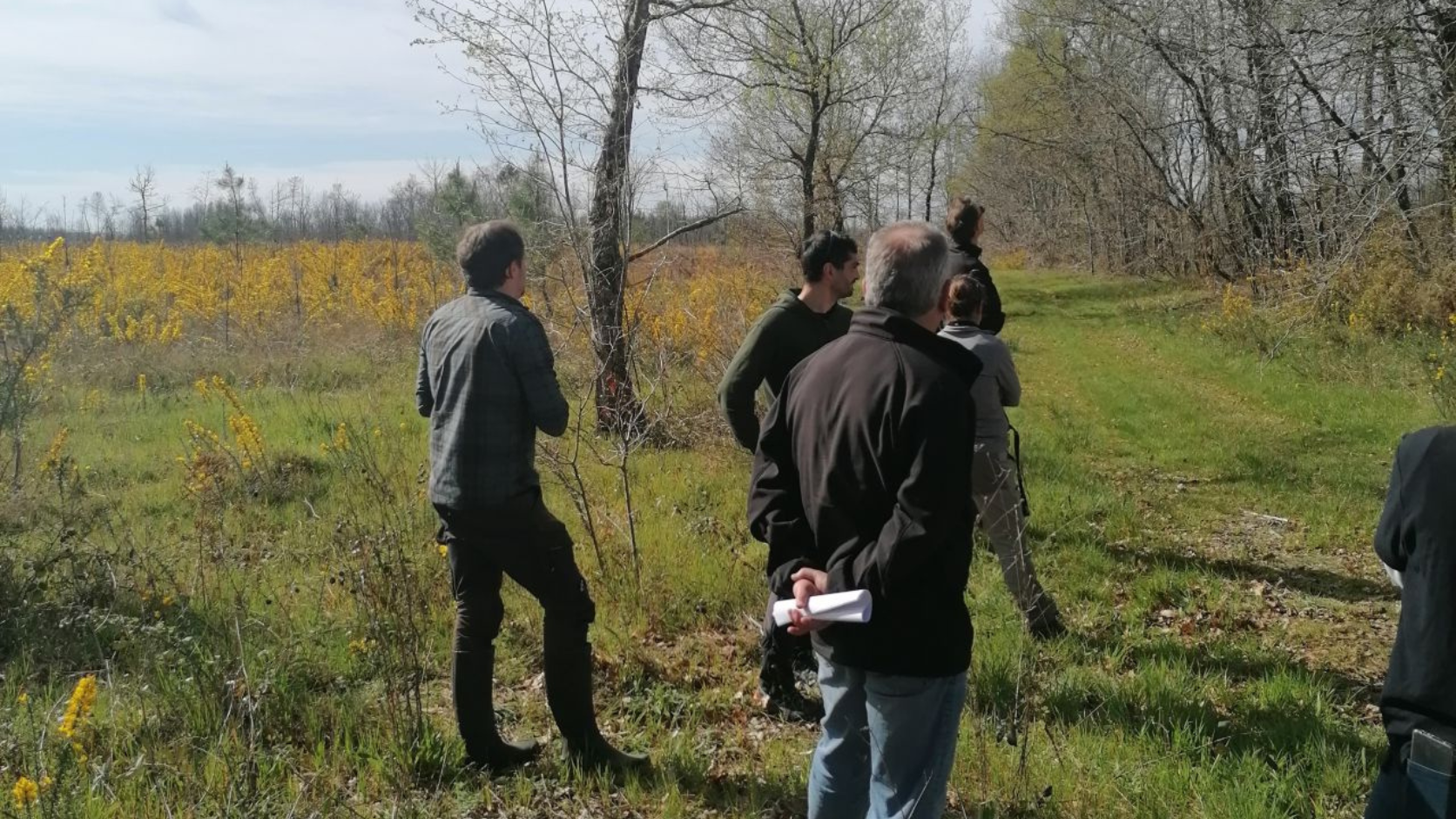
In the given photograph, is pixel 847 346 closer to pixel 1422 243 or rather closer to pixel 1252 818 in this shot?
pixel 1252 818

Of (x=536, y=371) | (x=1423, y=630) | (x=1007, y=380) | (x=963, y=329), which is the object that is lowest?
(x=1423, y=630)

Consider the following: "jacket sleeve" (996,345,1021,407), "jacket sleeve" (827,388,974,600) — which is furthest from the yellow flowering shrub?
"jacket sleeve" (827,388,974,600)

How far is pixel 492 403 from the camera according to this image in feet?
10.4

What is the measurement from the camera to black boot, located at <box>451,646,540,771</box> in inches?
131

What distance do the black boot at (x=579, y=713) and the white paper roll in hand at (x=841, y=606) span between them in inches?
58.7

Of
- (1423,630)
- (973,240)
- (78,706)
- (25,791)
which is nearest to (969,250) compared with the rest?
(973,240)

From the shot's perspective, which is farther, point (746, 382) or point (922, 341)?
point (746, 382)

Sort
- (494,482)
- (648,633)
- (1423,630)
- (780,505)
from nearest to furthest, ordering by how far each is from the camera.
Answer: (1423,630) → (780,505) → (494,482) → (648,633)

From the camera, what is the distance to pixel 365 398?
1124cm

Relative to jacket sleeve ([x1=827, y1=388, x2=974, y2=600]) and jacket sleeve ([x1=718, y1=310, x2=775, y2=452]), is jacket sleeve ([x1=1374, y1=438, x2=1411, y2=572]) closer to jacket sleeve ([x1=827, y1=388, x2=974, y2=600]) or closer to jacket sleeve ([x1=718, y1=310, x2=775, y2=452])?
jacket sleeve ([x1=827, y1=388, x2=974, y2=600])

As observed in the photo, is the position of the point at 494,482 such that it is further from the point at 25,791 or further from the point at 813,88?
the point at 813,88

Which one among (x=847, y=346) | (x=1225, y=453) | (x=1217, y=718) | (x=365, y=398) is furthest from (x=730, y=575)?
(x=365, y=398)

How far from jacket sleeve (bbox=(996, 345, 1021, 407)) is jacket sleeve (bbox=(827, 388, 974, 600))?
2.43m

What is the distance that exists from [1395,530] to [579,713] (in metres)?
2.64
